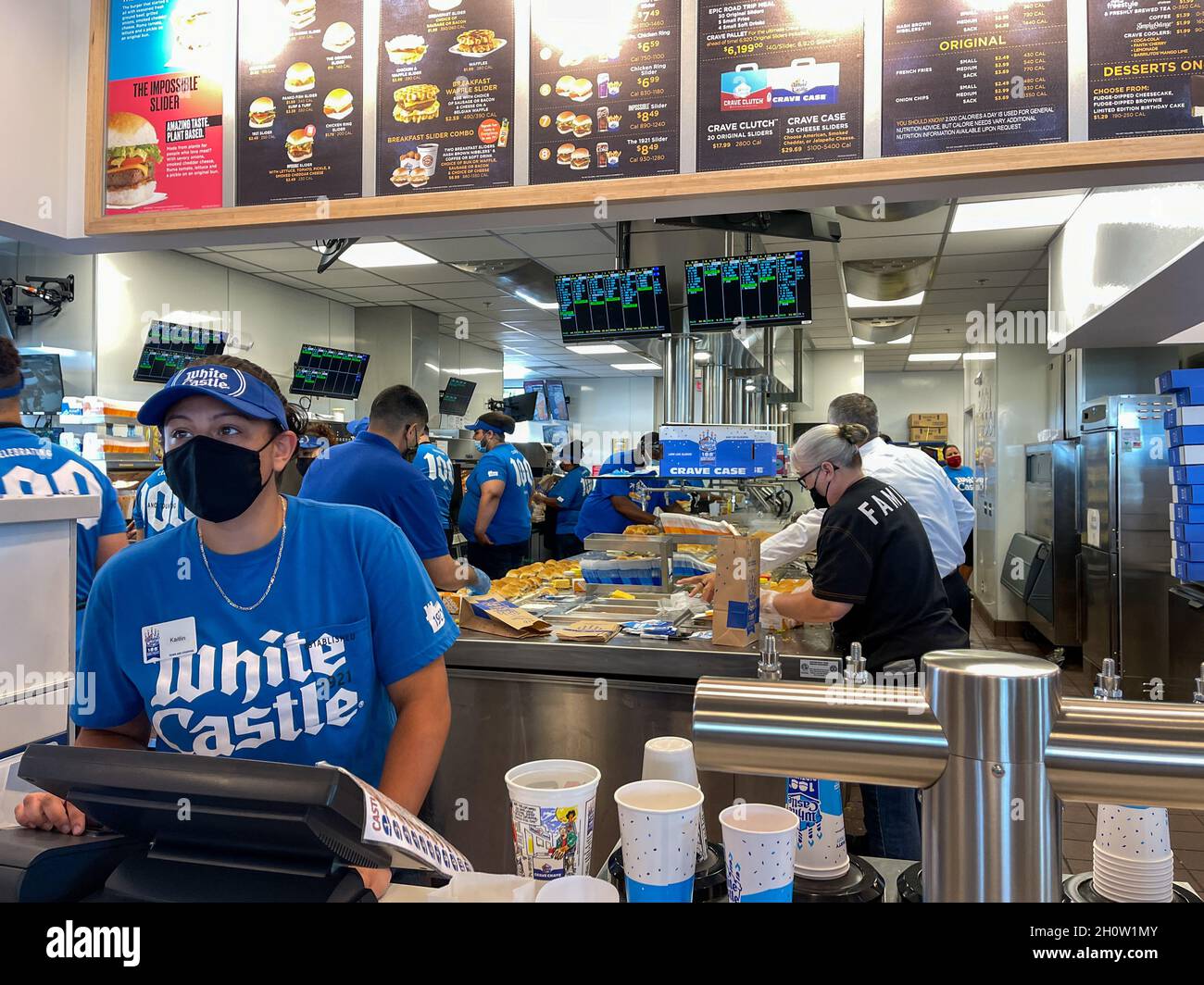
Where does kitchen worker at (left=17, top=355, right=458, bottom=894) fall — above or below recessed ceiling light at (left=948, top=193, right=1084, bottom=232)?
below

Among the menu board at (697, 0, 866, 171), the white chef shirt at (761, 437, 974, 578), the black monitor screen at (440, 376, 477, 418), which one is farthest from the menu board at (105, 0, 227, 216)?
the black monitor screen at (440, 376, 477, 418)

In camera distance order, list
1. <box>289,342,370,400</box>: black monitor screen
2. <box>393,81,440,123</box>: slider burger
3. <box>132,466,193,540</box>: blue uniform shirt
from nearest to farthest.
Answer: <box>393,81,440,123</box>: slider burger
<box>132,466,193,540</box>: blue uniform shirt
<box>289,342,370,400</box>: black monitor screen

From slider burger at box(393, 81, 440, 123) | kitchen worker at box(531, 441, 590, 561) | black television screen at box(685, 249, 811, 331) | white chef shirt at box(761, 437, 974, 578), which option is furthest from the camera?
kitchen worker at box(531, 441, 590, 561)

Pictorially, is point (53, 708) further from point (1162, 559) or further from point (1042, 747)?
point (1162, 559)

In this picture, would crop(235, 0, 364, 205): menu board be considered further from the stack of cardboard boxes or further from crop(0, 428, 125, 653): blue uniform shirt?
the stack of cardboard boxes

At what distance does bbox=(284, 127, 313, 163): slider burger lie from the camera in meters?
2.31

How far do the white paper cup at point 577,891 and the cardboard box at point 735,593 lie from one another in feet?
6.50

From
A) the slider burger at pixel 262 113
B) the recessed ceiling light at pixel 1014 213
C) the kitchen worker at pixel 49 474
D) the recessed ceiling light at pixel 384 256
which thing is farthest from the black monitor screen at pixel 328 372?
the slider burger at pixel 262 113

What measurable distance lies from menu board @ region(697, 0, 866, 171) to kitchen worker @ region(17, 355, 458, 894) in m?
1.29

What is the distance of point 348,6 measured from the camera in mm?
2299

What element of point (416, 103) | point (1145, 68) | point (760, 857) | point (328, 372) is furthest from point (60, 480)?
point (328, 372)

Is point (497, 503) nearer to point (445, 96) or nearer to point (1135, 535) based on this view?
point (1135, 535)
